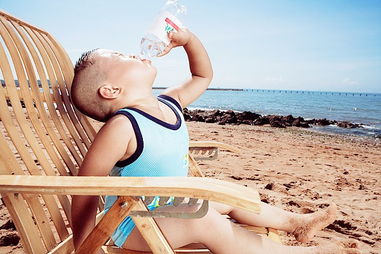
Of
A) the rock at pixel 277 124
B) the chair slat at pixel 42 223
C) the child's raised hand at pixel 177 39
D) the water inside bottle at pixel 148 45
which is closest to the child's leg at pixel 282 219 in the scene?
the chair slat at pixel 42 223

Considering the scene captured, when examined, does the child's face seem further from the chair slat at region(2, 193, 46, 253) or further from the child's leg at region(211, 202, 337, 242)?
the child's leg at region(211, 202, 337, 242)

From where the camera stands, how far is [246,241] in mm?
1375

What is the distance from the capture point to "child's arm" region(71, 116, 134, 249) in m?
1.23

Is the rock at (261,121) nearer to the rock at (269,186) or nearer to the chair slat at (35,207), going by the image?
the rock at (269,186)

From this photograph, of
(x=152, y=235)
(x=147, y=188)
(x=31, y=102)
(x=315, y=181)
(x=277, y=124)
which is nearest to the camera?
(x=147, y=188)

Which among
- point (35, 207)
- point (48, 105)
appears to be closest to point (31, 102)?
point (48, 105)

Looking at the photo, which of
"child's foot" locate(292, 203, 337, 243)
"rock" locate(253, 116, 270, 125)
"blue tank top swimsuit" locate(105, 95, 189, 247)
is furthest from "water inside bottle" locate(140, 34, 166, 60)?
"rock" locate(253, 116, 270, 125)


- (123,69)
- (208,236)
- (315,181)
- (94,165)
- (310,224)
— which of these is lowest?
(315,181)

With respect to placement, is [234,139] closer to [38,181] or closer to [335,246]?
[335,246]

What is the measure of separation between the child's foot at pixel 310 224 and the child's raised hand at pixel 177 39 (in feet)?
3.97

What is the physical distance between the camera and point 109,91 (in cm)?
150

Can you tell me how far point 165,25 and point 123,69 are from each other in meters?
0.54

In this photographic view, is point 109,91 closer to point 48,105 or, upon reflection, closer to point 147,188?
point 48,105

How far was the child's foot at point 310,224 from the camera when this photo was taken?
1.84 meters
